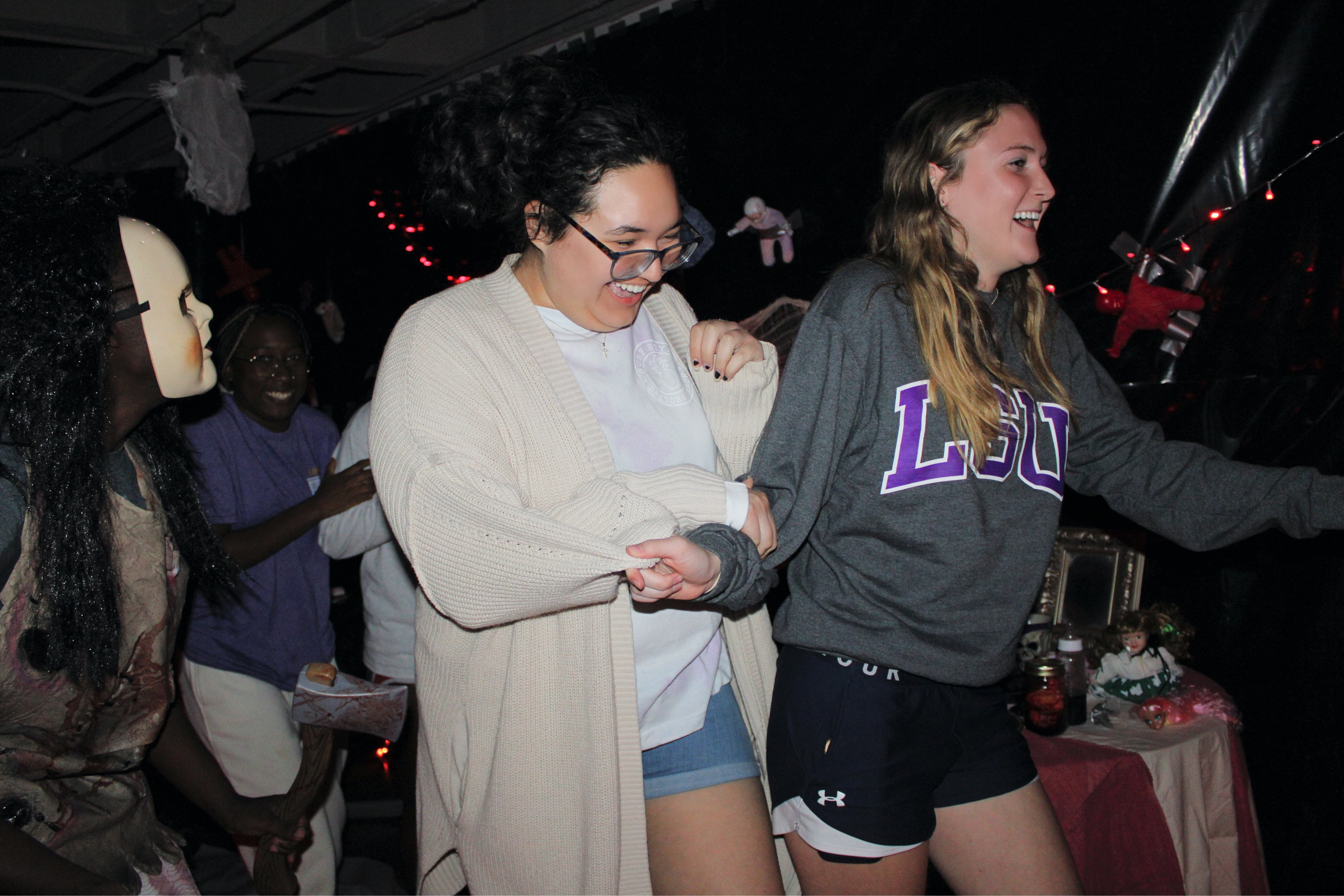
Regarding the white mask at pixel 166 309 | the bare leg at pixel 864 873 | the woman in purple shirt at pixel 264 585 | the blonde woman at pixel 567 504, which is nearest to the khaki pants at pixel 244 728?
the woman in purple shirt at pixel 264 585

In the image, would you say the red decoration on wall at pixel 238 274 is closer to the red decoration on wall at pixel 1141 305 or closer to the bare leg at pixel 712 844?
the red decoration on wall at pixel 1141 305

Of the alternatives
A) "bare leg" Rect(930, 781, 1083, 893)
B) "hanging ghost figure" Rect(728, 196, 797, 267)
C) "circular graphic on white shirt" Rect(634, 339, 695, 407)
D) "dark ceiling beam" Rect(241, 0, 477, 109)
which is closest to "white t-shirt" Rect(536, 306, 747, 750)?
"circular graphic on white shirt" Rect(634, 339, 695, 407)

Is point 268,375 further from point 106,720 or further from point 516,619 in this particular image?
point 516,619

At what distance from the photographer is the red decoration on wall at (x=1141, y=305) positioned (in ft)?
8.46

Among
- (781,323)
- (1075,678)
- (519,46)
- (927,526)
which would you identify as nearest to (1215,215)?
(1075,678)

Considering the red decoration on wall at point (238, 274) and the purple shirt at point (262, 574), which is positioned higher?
the red decoration on wall at point (238, 274)

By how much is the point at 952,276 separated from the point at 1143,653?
148cm

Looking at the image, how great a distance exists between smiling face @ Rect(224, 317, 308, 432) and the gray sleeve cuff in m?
2.17

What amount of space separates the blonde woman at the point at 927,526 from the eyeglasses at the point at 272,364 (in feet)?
7.17

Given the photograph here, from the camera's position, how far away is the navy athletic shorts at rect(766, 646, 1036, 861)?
1.56 meters

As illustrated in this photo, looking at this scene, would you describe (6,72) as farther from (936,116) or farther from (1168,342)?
(1168,342)

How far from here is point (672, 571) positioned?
1.31 metres

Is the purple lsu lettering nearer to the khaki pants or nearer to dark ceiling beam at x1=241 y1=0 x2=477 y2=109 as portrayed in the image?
the khaki pants

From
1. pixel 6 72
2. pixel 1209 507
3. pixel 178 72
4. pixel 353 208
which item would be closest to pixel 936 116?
pixel 1209 507
